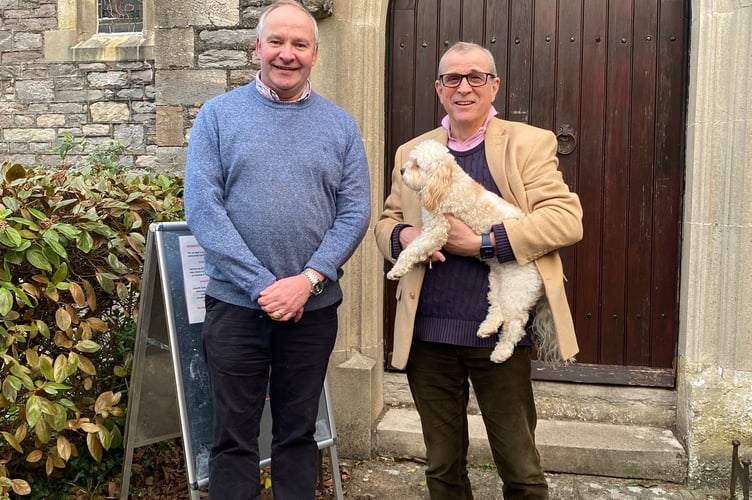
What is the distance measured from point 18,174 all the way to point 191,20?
1.59 m

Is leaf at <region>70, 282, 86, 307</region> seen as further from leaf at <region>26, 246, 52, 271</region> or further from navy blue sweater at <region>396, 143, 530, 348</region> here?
navy blue sweater at <region>396, 143, 530, 348</region>

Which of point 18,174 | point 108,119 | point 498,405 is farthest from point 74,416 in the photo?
point 108,119

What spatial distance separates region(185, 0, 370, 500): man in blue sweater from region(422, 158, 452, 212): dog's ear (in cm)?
29

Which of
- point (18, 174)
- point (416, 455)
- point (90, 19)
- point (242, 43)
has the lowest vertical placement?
point (416, 455)

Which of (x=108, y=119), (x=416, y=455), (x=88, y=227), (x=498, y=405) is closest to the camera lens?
(x=498, y=405)

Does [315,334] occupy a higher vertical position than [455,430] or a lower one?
higher

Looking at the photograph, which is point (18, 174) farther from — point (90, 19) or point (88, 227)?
point (90, 19)

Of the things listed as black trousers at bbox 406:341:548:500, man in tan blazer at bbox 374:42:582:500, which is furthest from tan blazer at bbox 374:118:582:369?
black trousers at bbox 406:341:548:500

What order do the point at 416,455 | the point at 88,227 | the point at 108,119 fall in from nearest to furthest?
the point at 88,227, the point at 416,455, the point at 108,119

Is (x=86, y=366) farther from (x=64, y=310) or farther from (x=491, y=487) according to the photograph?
(x=491, y=487)

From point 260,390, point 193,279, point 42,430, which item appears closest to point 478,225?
point 260,390

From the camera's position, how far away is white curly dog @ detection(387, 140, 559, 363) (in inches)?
84.8

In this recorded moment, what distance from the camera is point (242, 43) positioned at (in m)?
3.91

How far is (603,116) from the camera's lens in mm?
3842
